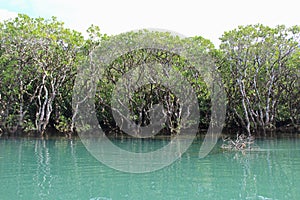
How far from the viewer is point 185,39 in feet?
88.6

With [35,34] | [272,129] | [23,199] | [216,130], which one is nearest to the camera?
[23,199]

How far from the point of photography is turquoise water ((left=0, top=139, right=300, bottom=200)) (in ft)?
30.9

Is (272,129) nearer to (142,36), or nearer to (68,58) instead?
(142,36)

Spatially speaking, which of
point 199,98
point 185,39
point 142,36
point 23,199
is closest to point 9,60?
point 142,36

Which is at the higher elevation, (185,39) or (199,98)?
(185,39)

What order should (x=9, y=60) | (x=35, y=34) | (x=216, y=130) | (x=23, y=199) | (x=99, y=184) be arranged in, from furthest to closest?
(x=216, y=130) → (x=9, y=60) → (x=35, y=34) → (x=99, y=184) → (x=23, y=199)

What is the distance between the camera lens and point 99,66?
27.3 m

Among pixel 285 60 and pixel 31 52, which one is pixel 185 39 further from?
pixel 31 52

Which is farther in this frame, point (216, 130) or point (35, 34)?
point (216, 130)

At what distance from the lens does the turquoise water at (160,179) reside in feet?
30.9

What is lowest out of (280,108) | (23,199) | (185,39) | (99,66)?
(23,199)

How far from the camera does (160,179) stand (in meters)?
11.3

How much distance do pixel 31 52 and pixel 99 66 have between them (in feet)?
16.4

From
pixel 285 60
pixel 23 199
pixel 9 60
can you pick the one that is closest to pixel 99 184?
pixel 23 199
